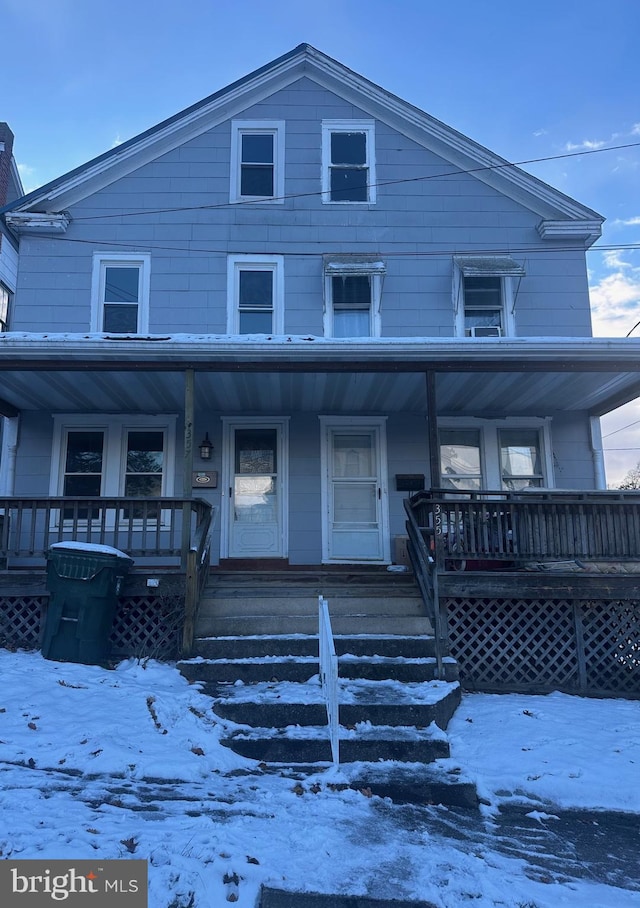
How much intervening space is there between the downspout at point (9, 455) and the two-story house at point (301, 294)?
Result: 40 millimetres

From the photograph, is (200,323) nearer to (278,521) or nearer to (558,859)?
(278,521)

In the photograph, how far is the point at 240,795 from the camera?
11.7 feet

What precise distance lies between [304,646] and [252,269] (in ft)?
19.7

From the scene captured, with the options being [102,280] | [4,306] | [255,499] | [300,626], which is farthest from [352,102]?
[300,626]

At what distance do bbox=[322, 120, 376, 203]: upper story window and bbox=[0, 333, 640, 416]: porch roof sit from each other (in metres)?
3.59

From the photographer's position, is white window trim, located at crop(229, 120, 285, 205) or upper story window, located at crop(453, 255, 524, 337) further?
white window trim, located at crop(229, 120, 285, 205)

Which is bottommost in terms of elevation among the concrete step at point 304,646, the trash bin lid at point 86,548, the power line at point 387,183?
the concrete step at point 304,646

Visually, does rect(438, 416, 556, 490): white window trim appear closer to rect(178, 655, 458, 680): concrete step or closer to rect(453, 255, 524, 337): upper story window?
rect(453, 255, 524, 337): upper story window

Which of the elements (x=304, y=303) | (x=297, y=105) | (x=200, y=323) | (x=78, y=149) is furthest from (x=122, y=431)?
(x=78, y=149)

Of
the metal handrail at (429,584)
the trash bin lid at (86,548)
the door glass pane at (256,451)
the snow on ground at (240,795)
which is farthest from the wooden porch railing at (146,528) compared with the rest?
the metal handrail at (429,584)

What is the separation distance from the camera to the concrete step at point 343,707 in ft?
14.8

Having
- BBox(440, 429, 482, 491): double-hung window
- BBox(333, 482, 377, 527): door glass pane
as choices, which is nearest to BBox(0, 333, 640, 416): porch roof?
BBox(440, 429, 482, 491): double-hung window

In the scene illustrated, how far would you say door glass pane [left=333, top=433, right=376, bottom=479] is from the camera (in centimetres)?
882

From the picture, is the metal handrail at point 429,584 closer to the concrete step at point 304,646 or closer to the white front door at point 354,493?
the concrete step at point 304,646
